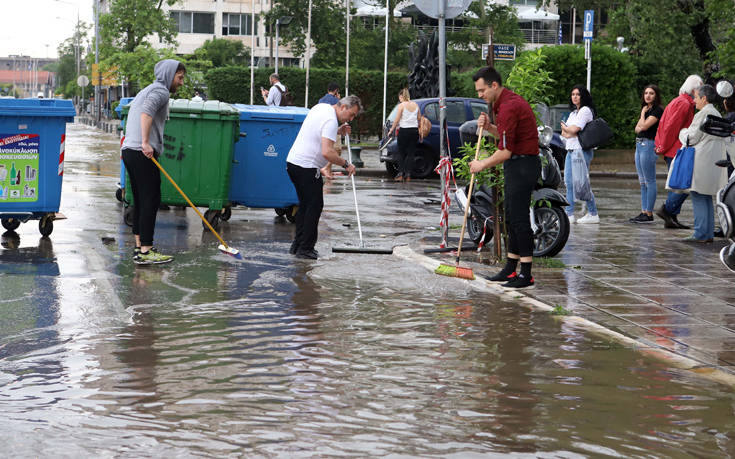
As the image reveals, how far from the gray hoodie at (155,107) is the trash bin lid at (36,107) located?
1676mm

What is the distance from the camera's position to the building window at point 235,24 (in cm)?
9050

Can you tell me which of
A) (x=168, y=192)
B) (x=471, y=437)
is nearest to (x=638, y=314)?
(x=471, y=437)

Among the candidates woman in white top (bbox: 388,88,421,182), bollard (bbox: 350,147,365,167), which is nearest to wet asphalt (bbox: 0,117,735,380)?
woman in white top (bbox: 388,88,421,182)

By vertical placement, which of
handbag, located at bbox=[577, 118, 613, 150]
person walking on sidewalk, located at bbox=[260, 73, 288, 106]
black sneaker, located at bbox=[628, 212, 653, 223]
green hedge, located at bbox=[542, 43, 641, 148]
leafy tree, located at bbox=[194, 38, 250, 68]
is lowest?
black sneaker, located at bbox=[628, 212, 653, 223]

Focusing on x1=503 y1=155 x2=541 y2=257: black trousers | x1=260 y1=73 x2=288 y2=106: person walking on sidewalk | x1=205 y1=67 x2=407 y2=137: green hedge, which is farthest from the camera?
x1=205 y1=67 x2=407 y2=137: green hedge

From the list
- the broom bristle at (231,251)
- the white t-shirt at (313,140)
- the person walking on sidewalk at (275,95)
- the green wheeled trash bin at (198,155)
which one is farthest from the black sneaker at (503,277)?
the person walking on sidewalk at (275,95)

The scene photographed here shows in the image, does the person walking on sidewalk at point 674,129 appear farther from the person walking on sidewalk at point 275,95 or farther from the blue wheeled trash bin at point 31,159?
the person walking on sidewalk at point 275,95

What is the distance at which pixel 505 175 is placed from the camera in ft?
30.6

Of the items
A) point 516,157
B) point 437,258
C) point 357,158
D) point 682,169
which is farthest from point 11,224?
point 357,158

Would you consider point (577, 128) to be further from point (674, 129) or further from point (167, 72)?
point (167, 72)

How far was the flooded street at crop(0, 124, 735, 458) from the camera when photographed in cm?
470

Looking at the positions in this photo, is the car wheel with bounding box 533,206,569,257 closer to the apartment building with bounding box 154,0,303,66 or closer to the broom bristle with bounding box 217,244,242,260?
the broom bristle with bounding box 217,244,242,260

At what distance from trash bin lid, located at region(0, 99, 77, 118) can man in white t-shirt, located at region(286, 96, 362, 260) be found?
275cm

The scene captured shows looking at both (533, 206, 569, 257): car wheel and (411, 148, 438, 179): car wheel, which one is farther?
(411, 148, 438, 179): car wheel
